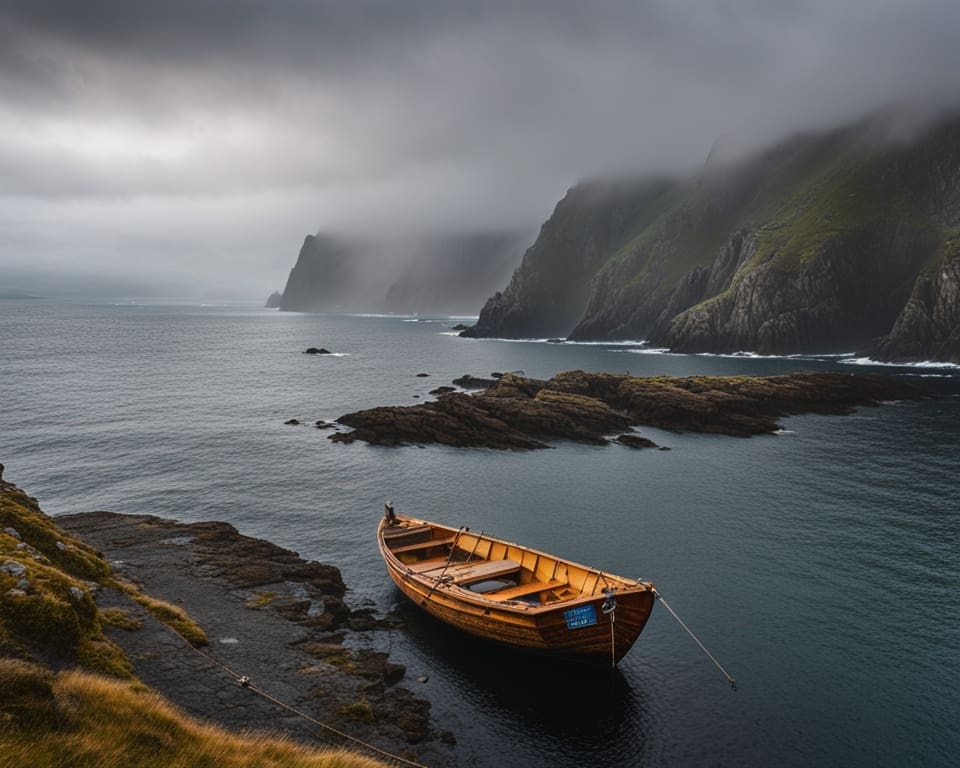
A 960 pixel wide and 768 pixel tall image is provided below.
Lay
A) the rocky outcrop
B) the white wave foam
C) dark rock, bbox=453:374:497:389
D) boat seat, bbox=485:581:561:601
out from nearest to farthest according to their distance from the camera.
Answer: boat seat, bbox=485:581:561:601
the rocky outcrop
dark rock, bbox=453:374:497:389
the white wave foam

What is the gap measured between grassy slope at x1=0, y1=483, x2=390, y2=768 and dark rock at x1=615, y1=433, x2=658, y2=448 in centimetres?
5681

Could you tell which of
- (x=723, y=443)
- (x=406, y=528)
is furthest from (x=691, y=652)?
(x=723, y=443)

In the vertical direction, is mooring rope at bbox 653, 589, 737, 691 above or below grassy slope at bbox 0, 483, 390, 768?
below

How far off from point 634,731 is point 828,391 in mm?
85039

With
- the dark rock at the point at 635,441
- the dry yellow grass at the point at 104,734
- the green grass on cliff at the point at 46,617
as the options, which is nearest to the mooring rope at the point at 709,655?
the dry yellow grass at the point at 104,734

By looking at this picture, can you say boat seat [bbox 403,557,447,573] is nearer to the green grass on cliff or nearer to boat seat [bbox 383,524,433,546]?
boat seat [bbox 383,524,433,546]

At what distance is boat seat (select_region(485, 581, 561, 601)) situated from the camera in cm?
2947

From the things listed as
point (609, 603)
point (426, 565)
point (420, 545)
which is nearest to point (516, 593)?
point (609, 603)

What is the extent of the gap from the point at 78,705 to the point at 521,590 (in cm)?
2041

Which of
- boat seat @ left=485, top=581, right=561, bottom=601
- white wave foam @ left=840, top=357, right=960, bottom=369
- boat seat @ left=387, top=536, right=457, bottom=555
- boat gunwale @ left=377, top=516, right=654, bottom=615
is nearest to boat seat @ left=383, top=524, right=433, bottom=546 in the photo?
boat seat @ left=387, top=536, right=457, bottom=555

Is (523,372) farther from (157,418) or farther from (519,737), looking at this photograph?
(519,737)

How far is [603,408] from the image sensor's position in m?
82.9

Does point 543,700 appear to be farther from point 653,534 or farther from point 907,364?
point 907,364

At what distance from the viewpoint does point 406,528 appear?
39.2m
